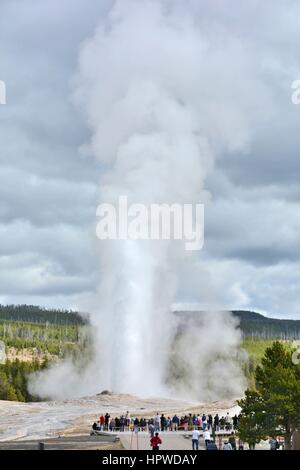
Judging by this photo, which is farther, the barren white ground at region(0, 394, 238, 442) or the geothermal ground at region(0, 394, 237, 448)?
the barren white ground at region(0, 394, 238, 442)

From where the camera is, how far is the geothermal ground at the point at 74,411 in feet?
209

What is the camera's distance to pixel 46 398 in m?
125

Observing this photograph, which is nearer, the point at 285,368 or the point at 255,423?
the point at 255,423

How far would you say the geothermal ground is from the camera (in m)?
63.8

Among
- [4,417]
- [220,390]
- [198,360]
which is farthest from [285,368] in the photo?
[198,360]

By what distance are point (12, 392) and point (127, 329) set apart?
24.1 m

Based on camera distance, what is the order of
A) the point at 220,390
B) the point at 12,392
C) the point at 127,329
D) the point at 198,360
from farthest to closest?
the point at 198,360 → the point at 220,390 → the point at 12,392 → the point at 127,329

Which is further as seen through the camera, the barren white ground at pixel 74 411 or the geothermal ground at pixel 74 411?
the barren white ground at pixel 74 411

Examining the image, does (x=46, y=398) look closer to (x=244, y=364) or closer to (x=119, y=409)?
(x=119, y=409)

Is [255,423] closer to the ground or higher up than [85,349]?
closer to the ground

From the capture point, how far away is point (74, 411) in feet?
261

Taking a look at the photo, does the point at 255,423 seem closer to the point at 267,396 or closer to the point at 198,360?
the point at 267,396
